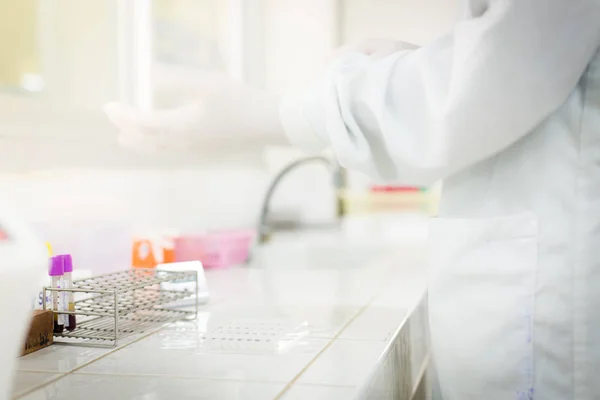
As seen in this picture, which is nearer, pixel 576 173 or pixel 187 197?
pixel 576 173

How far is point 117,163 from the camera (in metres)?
1.57

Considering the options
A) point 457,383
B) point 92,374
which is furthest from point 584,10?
point 92,374

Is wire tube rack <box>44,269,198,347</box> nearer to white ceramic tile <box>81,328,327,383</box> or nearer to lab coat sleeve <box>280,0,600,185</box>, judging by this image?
white ceramic tile <box>81,328,327,383</box>

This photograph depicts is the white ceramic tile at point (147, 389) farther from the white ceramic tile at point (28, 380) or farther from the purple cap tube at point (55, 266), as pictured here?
the purple cap tube at point (55, 266)

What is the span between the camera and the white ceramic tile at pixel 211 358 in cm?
82

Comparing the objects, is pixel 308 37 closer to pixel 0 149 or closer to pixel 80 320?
pixel 0 149

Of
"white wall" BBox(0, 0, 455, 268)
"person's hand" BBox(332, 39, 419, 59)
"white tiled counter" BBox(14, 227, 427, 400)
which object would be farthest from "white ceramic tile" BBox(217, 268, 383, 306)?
"person's hand" BBox(332, 39, 419, 59)

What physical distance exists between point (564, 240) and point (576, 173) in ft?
0.28

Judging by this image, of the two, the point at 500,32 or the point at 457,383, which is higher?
the point at 500,32

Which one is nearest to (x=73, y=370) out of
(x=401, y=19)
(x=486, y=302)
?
(x=486, y=302)

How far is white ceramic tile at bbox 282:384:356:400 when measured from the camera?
0.71 meters

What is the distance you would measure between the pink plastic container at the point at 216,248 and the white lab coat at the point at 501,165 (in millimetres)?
855

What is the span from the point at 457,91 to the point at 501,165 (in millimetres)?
163

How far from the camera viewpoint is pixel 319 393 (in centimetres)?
72
